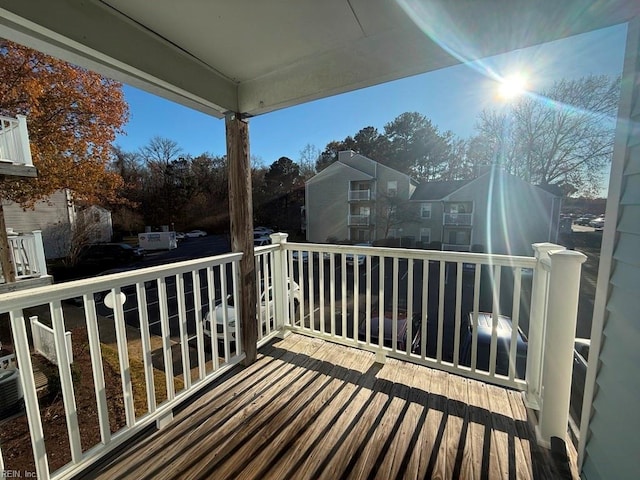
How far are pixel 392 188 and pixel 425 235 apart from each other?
8.82ft

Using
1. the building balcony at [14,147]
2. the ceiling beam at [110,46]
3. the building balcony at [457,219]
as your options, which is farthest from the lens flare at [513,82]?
the building balcony at [457,219]

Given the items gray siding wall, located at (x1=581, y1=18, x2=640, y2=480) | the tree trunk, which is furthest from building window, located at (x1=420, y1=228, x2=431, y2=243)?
the tree trunk

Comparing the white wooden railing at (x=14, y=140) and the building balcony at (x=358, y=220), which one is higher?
the white wooden railing at (x=14, y=140)

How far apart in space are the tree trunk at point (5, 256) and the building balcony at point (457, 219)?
12.7 m

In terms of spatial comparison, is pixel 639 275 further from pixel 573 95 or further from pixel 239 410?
pixel 573 95

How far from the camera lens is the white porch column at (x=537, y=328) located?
158cm

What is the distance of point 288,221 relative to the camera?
15.4m

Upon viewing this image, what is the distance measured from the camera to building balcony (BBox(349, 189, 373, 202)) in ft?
43.6

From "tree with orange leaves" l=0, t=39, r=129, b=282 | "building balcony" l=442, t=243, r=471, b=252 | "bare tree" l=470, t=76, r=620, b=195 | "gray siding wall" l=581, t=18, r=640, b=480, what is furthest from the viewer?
"building balcony" l=442, t=243, r=471, b=252

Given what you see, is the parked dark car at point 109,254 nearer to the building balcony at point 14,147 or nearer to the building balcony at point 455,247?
the building balcony at point 14,147

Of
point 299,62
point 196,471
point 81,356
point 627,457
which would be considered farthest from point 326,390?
point 81,356

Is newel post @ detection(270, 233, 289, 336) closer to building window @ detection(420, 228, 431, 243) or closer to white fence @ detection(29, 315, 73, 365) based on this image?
white fence @ detection(29, 315, 73, 365)

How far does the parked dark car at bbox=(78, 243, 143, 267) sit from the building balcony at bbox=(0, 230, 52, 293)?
140cm

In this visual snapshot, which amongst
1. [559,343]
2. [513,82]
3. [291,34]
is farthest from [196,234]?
[559,343]
